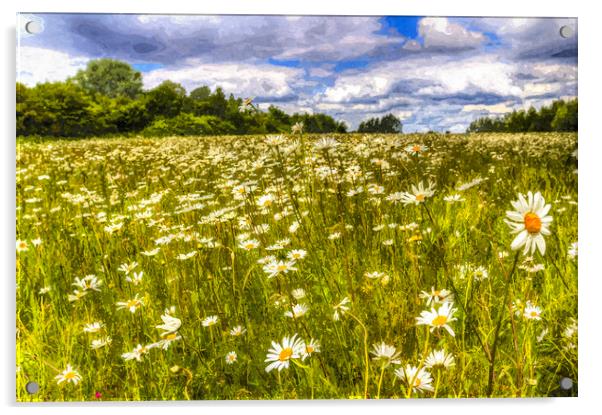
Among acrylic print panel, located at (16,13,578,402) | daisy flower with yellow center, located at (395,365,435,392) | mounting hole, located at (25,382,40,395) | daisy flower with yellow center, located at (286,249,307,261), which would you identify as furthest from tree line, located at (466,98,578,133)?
mounting hole, located at (25,382,40,395)

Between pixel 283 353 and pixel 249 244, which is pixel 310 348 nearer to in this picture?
→ pixel 283 353

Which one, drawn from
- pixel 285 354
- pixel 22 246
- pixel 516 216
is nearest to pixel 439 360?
pixel 285 354

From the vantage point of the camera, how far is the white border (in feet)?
5.71

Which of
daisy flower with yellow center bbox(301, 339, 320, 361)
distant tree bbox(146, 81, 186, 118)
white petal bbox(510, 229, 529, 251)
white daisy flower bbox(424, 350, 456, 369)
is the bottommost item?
white daisy flower bbox(424, 350, 456, 369)

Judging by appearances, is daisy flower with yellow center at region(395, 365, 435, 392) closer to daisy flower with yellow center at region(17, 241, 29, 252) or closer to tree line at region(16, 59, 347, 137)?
tree line at region(16, 59, 347, 137)

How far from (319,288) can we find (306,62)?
2.61 ft

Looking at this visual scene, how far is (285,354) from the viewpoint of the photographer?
1.65 meters

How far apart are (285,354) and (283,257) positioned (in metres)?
0.32

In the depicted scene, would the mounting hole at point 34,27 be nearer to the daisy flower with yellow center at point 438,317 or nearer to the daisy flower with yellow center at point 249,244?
the daisy flower with yellow center at point 249,244

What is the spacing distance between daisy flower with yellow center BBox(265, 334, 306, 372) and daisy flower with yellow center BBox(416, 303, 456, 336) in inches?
15.7

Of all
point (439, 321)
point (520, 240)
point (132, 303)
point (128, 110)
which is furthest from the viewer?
point (128, 110)

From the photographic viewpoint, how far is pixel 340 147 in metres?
1.79
